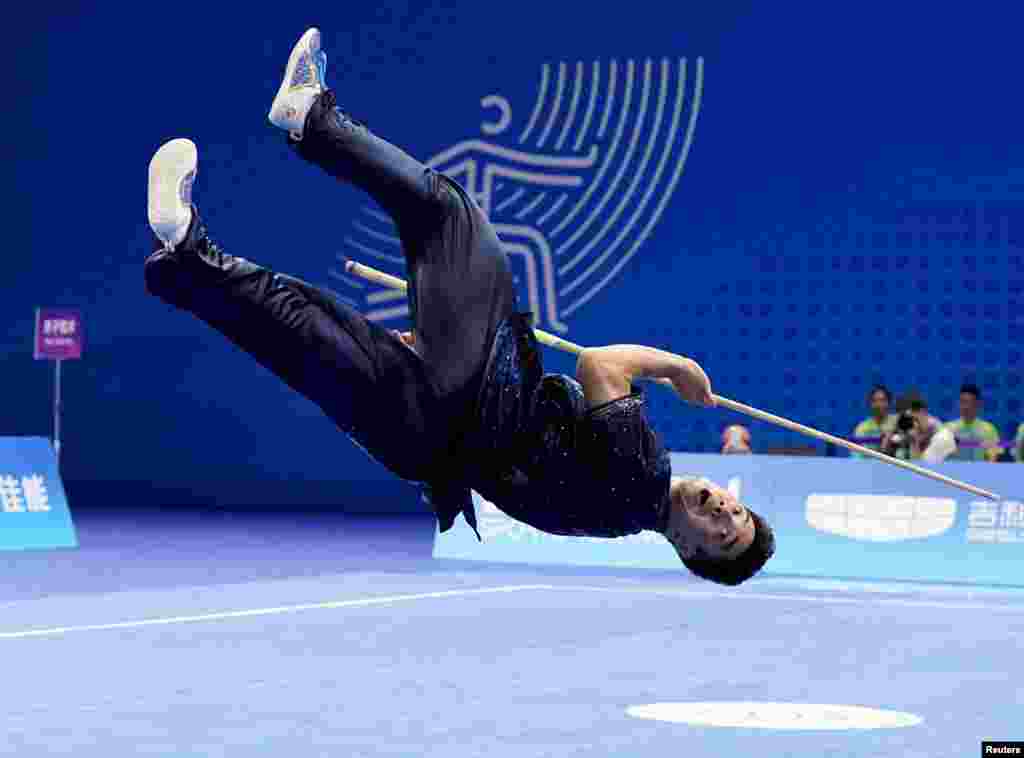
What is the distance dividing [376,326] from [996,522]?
34.8ft

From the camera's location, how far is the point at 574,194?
22234mm

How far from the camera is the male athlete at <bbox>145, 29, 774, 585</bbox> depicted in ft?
20.3

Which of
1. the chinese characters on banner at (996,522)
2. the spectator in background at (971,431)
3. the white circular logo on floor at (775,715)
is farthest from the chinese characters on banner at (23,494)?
the white circular logo on floor at (775,715)

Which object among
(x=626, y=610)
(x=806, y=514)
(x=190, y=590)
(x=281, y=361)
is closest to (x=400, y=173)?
(x=281, y=361)

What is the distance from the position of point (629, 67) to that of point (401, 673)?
12.8 m

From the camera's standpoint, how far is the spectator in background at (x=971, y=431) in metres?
18.6

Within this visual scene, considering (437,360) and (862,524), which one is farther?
(862,524)

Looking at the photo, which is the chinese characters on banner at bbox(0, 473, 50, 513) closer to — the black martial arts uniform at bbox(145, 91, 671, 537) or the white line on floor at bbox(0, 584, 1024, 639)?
the white line on floor at bbox(0, 584, 1024, 639)

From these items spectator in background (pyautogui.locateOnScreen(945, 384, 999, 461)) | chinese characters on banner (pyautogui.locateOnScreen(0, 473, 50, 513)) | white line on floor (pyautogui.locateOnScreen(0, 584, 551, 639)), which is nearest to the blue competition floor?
white line on floor (pyautogui.locateOnScreen(0, 584, 551, 639))

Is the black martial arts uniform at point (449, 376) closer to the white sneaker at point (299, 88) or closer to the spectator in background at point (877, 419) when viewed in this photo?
the white sneaker at point (299, 88)

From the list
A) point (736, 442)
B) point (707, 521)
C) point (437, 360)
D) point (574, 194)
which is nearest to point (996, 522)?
point (736, 442)

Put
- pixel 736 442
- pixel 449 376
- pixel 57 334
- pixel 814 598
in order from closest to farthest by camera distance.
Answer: pixel 449 376, pixel 814 598, pixel 736 442, pixel 57 334

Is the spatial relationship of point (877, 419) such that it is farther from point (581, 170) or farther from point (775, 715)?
point (775, 715)

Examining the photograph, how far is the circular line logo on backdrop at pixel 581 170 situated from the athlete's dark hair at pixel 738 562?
15.2m
